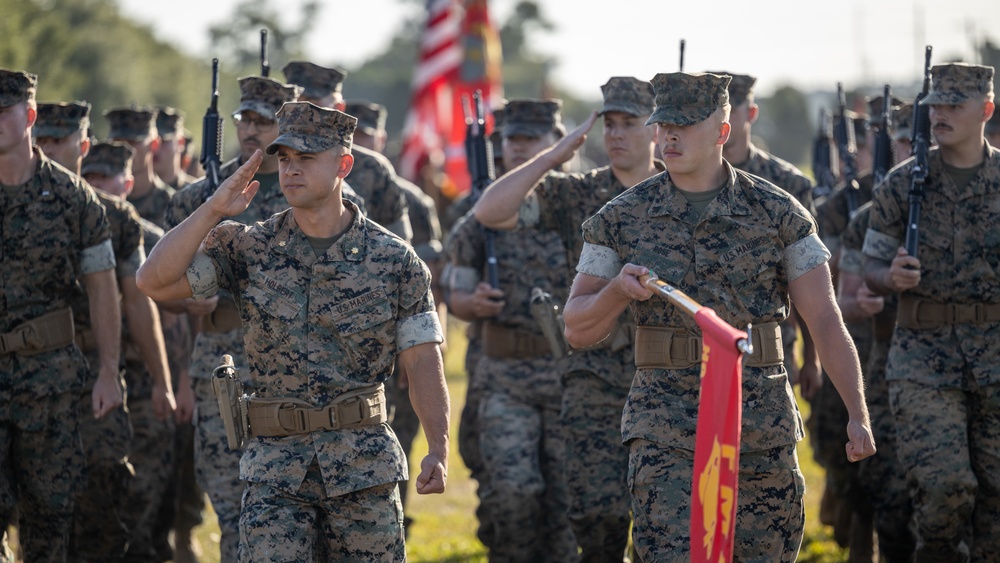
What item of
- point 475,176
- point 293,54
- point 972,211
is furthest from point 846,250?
point 293,54

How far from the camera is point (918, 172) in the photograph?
8133 millimetres

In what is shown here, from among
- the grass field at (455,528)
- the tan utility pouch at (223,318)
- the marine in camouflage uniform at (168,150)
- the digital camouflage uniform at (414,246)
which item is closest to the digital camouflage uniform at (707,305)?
the tan utility pouch at (223,318)

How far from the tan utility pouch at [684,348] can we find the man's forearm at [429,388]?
2.89ft

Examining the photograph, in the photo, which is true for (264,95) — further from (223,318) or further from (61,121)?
(61,121)

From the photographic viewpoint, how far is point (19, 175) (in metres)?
7.99

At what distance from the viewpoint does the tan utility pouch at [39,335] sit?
788 centimetres

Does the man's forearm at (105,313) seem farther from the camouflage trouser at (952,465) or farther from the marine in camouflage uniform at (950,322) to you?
the camouflage trouser at (952,465)

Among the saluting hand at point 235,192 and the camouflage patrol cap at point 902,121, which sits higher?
the camouflage patrol cap at point 902,121

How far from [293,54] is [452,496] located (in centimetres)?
7196

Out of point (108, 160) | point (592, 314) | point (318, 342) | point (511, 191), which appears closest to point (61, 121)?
point (108, 160)

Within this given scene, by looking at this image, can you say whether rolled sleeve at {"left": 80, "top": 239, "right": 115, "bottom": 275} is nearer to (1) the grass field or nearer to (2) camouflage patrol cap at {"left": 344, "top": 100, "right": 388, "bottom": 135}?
(1) the grass field

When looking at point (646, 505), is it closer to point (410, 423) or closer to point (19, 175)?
point (19, 175)

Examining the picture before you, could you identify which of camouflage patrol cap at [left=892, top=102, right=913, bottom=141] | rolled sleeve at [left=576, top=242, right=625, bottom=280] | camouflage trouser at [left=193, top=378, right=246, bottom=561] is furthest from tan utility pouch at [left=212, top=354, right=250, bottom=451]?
camouflage patrol cap at [left=892, top=102, right=913, bottom=141]

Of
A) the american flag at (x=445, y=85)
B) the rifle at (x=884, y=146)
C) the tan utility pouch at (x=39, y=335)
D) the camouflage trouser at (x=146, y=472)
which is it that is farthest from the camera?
the american flag at (x=445, y=85)
